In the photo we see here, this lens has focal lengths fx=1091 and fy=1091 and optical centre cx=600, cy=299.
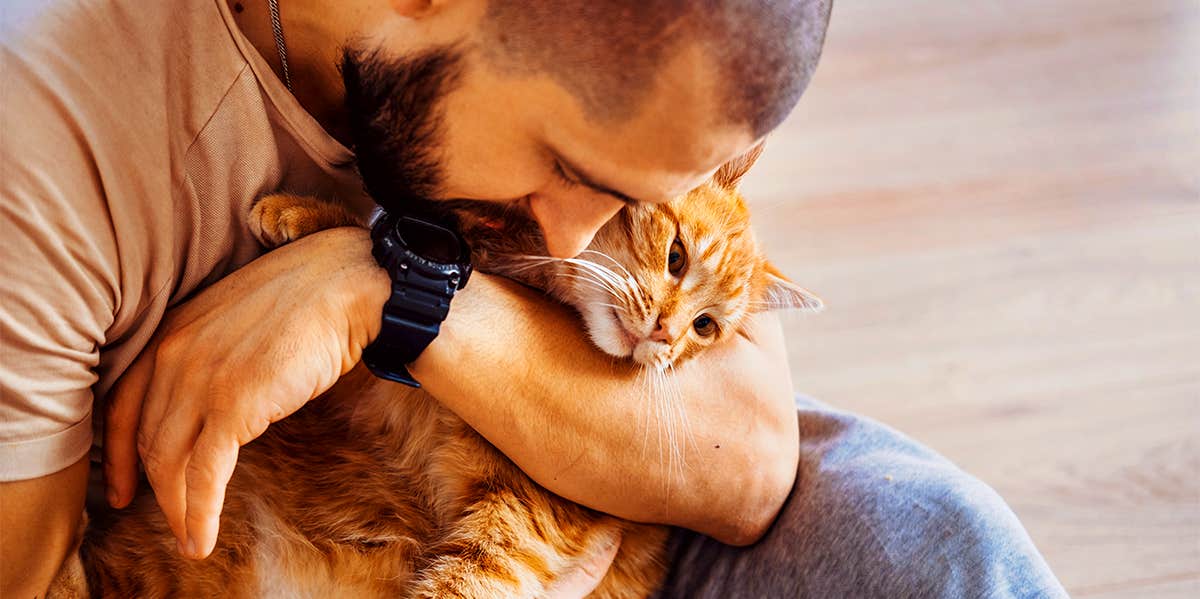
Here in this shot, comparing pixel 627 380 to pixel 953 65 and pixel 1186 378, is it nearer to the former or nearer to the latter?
pixel 1186 378

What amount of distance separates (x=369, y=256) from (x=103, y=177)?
0.33 metres

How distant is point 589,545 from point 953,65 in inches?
93.6

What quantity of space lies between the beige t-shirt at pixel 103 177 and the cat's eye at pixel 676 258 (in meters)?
0.56

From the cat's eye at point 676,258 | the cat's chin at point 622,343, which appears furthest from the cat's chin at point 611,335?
the cat's eye at point 676,258

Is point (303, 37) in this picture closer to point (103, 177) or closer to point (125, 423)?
point (103, 177)

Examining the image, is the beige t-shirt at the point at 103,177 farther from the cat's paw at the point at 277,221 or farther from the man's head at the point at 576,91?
the man's head at the point at 576,91

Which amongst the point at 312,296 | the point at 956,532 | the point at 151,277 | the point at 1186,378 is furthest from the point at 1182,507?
the point at 151,277

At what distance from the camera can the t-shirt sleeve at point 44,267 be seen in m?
1.14

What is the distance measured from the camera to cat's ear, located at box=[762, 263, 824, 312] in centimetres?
179

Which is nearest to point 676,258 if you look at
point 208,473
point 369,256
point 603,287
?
point 603,287

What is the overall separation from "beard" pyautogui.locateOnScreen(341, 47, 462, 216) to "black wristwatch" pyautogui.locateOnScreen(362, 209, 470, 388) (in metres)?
0.04

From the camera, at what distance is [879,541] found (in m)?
1.57

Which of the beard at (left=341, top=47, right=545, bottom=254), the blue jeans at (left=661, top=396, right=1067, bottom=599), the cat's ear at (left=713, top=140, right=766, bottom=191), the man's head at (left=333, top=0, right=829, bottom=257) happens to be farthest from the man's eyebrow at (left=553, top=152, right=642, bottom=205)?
the blue jeans at (left=661, top=396, right=1067, bottom=599)

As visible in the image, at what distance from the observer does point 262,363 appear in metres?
1.30
